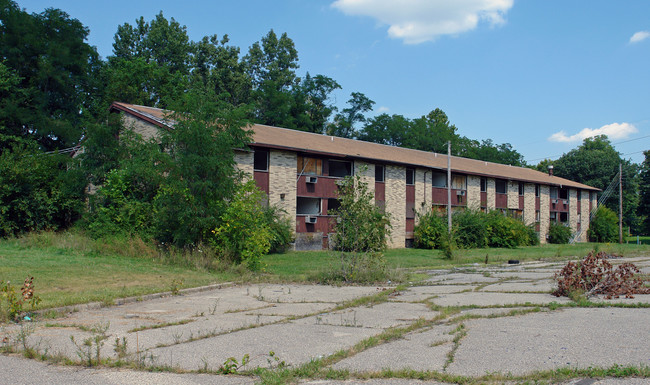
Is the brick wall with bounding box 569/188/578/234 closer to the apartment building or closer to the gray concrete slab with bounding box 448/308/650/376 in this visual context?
the apartment building

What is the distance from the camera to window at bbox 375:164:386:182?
3509cm

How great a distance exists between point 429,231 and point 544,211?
67.4 ft

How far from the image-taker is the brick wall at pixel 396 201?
35438 mm

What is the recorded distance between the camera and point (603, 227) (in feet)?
181

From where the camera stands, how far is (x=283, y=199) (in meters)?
29.6

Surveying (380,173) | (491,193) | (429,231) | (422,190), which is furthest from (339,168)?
(491,193)

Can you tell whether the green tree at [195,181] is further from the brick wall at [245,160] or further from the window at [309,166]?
the window at [309,166]

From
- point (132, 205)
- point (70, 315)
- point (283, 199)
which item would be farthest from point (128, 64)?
point (70, 315)

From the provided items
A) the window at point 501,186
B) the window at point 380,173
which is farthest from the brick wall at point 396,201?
the window at point 501,186

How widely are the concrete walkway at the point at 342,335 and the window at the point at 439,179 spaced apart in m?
29.4

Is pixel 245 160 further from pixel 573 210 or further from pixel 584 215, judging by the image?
pixel 584 215

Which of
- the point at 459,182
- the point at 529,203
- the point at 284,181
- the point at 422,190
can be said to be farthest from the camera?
the point at 529,203

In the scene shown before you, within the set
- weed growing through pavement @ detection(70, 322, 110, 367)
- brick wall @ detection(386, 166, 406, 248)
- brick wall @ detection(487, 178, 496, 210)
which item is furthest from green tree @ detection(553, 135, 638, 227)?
weed growing through pavement @ detection(70, 322, 110, 367)

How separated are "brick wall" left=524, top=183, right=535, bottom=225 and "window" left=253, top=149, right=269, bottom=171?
2911cm
